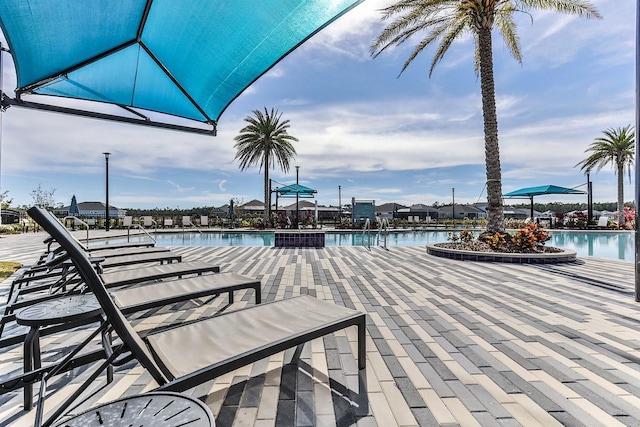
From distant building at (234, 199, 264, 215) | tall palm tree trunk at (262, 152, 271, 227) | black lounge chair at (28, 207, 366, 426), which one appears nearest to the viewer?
black lounge chair at (28, 207, 366, 426)

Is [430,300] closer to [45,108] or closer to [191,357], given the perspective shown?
[191,357]

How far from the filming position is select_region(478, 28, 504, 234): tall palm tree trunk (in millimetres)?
7469

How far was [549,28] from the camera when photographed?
29.4 feet

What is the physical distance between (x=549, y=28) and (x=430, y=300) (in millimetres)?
10074

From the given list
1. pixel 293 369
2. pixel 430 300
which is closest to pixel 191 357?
pixel 293 369

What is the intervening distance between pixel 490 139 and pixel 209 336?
8.02 metres

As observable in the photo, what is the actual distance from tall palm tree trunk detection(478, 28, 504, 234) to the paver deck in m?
3.56

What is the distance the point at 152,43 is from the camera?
3.61m

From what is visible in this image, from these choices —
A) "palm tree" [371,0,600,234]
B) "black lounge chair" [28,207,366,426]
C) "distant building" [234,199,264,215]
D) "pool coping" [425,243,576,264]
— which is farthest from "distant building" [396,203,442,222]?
"black lounge chair" [28,207,366,426]

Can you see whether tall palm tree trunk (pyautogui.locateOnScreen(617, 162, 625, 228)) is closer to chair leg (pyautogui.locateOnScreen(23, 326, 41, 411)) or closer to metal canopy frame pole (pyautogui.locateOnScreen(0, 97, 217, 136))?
metal canopy frame pole (pyautogui.locateOnScreen(0, 97, 217, 136))

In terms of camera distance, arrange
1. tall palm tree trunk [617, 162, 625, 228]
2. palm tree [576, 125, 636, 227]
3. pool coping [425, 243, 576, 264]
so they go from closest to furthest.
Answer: pool coping [425, 243, 576, 264]
tall palm tree trunk [617, 162, 625, 228]
palm tree [576, 125, 636, 227]

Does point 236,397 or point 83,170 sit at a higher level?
point 83,170

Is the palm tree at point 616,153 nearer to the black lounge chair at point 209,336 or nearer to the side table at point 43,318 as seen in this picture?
the black lounge chair at point 209,336

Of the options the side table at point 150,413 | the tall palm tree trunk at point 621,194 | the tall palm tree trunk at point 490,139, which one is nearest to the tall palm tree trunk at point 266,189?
the tall palm tree trunk at point 490,139
